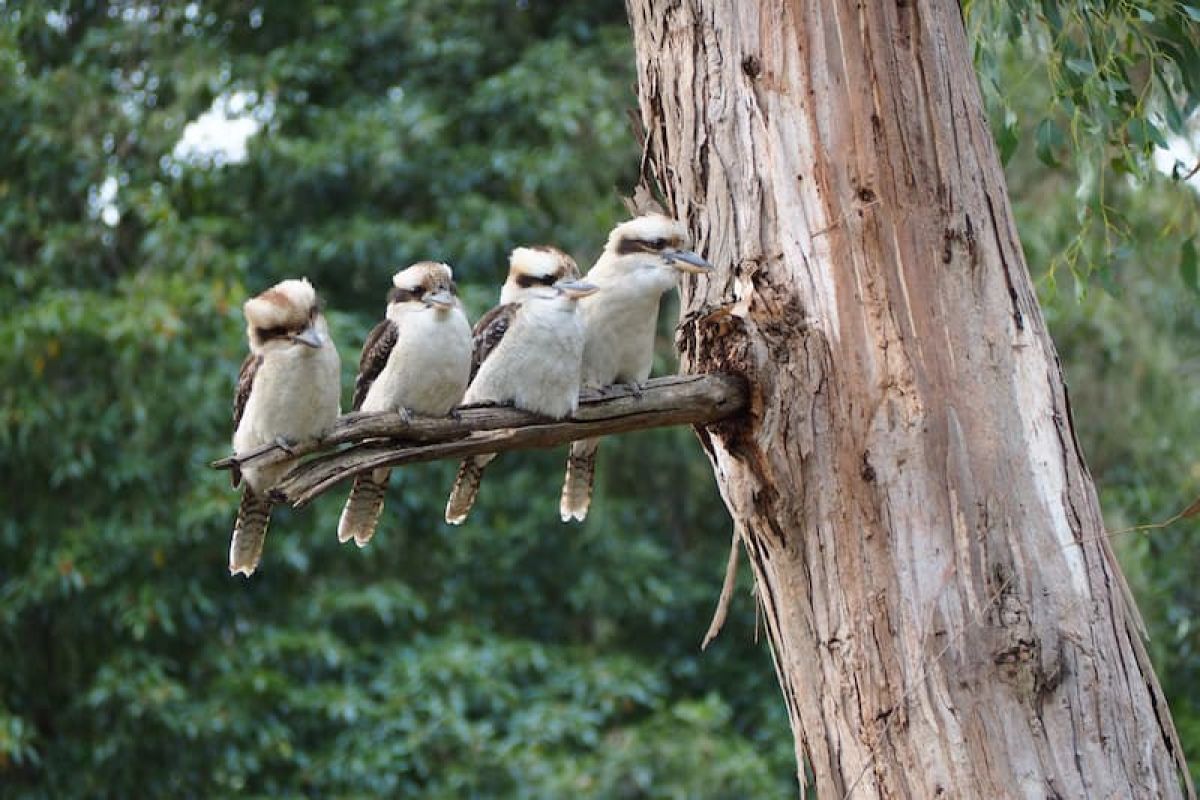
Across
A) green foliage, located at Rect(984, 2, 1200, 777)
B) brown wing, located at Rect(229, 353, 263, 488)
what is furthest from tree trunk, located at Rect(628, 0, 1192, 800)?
green foliage, located at Rect(984, 2, 1200, 777)

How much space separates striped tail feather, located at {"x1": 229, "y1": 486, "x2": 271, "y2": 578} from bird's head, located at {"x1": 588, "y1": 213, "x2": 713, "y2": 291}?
788 mm

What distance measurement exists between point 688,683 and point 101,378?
3.34m

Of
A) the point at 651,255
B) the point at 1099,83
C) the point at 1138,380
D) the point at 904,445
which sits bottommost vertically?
the point at 904,445

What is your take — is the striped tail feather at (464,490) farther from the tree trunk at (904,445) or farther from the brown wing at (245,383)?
the tree trunk at (904,445)

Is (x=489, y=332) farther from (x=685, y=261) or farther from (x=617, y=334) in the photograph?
(x=685, y=261)

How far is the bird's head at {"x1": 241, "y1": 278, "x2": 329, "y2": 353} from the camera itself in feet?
10.5

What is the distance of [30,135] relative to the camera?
714 cm

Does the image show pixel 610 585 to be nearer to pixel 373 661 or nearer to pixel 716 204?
pixel 373 661

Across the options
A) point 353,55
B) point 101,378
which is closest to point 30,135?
point 101,378

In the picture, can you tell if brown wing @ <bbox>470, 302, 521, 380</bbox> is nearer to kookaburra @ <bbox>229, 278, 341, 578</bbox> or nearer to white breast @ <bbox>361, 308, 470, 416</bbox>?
white breast @ <bbox>361, 308, 470, 416</bbox>

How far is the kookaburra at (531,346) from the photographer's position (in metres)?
3.08

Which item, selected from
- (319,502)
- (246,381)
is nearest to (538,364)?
(246,381)

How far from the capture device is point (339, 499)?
721 cm

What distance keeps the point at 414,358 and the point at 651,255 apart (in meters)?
0.48
